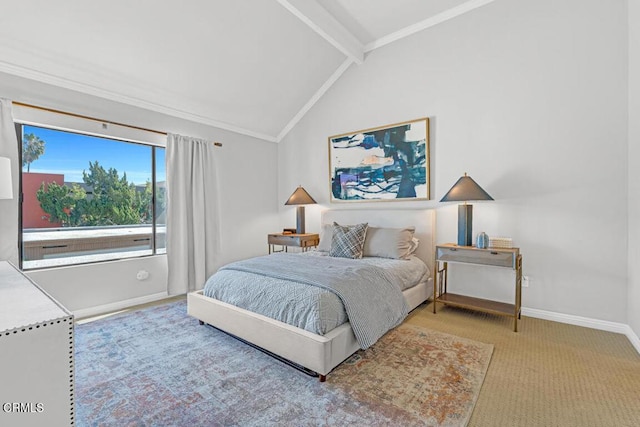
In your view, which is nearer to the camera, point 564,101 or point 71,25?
point 71,25

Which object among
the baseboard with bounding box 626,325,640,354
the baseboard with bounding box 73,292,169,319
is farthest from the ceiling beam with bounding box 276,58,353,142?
the baseboard with bounding box 626,325,640,354

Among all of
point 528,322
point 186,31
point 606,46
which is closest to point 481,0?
point 606,46

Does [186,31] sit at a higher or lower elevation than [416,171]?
higher

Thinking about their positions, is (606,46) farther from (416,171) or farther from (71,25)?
(71,25)

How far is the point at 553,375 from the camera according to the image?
2.05 meters

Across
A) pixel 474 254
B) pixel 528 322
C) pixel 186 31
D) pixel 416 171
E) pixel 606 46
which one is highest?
pixel 186 31

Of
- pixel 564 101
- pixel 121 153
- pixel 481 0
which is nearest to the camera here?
pixel 564 101

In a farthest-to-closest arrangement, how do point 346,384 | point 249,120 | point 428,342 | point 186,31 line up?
point 249,120 → point 186,31 → point 428,342 → point 346,384

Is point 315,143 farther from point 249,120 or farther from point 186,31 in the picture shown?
point 186,31

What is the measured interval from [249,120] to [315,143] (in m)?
1.13

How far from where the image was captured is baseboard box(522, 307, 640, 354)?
100 inches

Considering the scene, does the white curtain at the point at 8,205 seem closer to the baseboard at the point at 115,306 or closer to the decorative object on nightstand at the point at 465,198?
the baseboard at the point at 115,306

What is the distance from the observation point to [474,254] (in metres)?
3.00

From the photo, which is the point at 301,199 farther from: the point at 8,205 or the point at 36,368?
the point at 36,368
